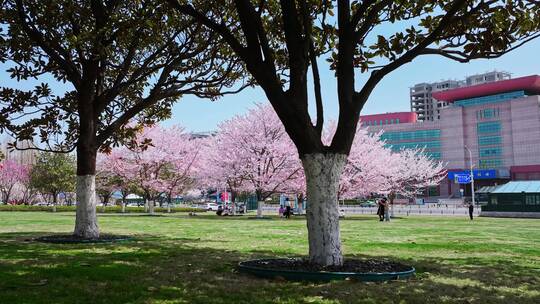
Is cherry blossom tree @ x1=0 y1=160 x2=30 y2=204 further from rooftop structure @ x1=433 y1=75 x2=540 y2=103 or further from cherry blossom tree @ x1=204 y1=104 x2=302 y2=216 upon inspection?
rooftop structure @ x1=433 y1=75 x2=540 y2=103

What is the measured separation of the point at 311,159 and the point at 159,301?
3839 mm

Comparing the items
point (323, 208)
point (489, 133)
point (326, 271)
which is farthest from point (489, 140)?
point (326, 271)

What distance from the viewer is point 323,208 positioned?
28.6 feet

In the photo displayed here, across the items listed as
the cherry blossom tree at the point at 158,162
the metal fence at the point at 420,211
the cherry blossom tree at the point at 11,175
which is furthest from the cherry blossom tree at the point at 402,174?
the cherry blossom tree at the point at 11,175

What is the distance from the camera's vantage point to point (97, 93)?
16.9 meters

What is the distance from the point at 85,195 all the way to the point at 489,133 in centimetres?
13027

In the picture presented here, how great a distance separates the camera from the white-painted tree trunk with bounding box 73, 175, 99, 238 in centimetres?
1551

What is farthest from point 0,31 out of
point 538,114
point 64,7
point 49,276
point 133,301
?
point 538,114

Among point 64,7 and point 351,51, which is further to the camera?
point 64,7

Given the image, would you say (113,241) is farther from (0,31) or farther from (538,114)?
(538,114)

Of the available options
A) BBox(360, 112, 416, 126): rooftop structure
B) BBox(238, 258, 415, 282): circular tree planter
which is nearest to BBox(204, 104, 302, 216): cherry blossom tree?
BBox(238, 258, 415, 282): circular tree planter

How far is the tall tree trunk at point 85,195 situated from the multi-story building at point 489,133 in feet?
358

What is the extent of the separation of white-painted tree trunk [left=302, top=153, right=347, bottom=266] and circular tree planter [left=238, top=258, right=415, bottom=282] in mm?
260

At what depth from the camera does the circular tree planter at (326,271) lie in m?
7.92
